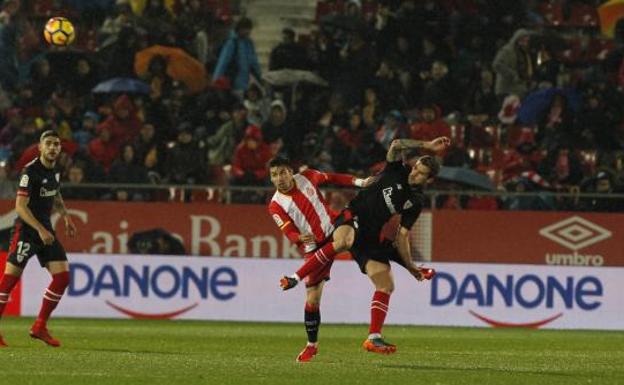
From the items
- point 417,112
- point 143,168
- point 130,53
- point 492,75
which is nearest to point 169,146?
point 143,168

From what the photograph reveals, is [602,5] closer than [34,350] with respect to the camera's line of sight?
No

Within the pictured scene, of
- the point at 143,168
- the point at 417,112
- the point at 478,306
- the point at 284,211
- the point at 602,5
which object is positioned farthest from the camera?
the point at 602,5

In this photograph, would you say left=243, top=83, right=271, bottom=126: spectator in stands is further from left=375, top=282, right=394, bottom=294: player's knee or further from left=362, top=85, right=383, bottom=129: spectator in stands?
left=375, top=282, right=394, bottom=294: player's knee

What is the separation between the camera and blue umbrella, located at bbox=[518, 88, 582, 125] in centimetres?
2506

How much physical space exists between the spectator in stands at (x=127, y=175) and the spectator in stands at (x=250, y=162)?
141 centimetres

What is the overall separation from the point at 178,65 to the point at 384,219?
38.7ft

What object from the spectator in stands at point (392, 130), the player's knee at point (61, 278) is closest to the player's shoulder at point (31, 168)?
the player's knee at point (61, 278)

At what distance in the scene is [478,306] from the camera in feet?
71.0

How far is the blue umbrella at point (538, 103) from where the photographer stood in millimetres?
25062

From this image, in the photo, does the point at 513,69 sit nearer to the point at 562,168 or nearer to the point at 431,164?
the point at 562,168

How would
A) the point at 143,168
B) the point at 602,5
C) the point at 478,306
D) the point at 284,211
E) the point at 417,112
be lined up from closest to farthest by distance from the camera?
1. the point at 284,211
2. the point at 478,306
3. the point at 143,168
4. the point at 417,112
5. the point at 602,5

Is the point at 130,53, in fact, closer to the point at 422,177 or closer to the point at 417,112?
the point at 417,112

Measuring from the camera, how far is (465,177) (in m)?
23.2

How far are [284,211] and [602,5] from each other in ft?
51.2
